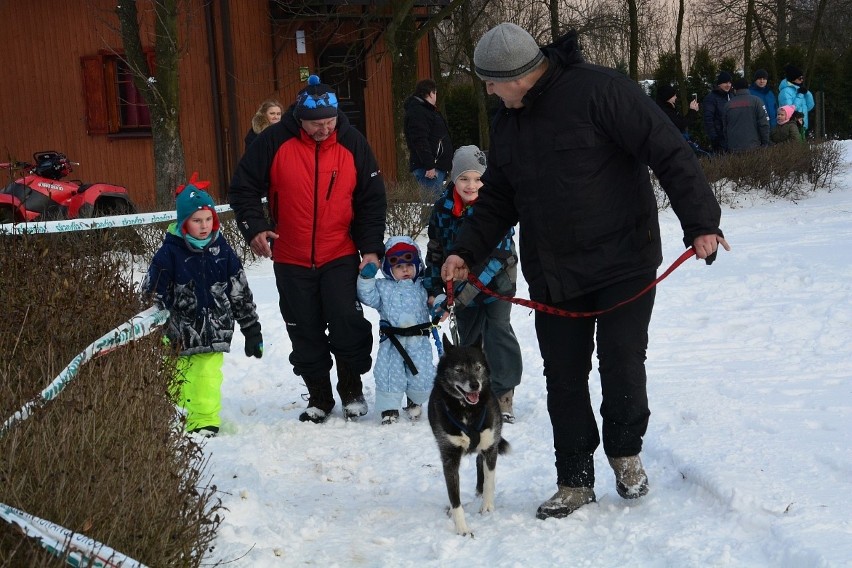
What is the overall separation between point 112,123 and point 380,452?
14.5 m

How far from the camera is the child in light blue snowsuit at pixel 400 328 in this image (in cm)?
674

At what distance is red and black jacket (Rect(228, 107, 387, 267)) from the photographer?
663cm

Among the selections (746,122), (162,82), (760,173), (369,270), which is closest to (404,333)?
(369,270)

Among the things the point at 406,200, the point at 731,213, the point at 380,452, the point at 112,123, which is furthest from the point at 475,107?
the point at 380,452

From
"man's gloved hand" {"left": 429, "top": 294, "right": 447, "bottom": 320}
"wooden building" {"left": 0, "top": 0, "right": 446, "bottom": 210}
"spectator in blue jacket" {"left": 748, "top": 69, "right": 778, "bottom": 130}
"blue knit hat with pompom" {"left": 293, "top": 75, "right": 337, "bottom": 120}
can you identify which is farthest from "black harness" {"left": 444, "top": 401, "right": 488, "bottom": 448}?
"spectator in blue jacket" {"left": 748, "top": 69, "right": 778, "bottom": 130}

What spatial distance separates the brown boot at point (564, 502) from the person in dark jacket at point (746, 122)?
557 inches

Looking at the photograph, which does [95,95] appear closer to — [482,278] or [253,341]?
[253,341]

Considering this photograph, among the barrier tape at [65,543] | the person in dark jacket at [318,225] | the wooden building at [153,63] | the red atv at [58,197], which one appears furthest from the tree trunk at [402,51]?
the barrier tape at [65,543]

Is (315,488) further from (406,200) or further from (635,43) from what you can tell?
(635,43)

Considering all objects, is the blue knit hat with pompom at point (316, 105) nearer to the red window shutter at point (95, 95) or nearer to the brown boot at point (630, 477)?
the brown boot at point (630, 477)

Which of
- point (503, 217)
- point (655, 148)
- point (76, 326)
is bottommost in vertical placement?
point (76, 326)

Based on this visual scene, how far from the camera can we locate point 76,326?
4656mm

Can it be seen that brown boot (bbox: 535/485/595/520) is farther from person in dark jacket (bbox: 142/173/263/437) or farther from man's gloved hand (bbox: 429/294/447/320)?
person in dark jacket (bbox: 142/173/263/437)

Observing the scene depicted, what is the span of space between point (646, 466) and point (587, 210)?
5.09 ft
